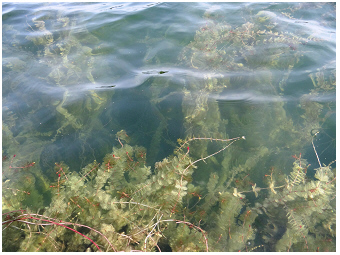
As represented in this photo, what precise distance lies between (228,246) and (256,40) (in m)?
3.42

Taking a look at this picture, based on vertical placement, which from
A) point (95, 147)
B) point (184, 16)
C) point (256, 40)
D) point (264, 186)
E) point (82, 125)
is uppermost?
point (184, 16)

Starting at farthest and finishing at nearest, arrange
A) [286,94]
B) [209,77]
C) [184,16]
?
1. [184,16]
2. [209,77]
3. [286,94]

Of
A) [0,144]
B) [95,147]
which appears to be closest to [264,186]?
[95,147]

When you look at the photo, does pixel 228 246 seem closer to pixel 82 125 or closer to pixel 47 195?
pixel 47 195

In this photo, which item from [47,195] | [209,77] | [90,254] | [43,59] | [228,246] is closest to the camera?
[90,254]

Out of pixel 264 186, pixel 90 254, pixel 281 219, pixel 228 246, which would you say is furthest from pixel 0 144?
pixel 281 219

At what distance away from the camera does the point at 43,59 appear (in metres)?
3.41

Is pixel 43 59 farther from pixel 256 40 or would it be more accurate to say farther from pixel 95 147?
pixel 256 40

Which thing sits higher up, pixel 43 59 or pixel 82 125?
pixel 43 59

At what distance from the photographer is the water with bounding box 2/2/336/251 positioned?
229cm

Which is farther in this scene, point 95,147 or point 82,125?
point 82,125

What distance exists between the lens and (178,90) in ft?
9.53

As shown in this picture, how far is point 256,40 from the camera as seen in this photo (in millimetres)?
3637

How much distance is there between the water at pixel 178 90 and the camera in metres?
2.29
